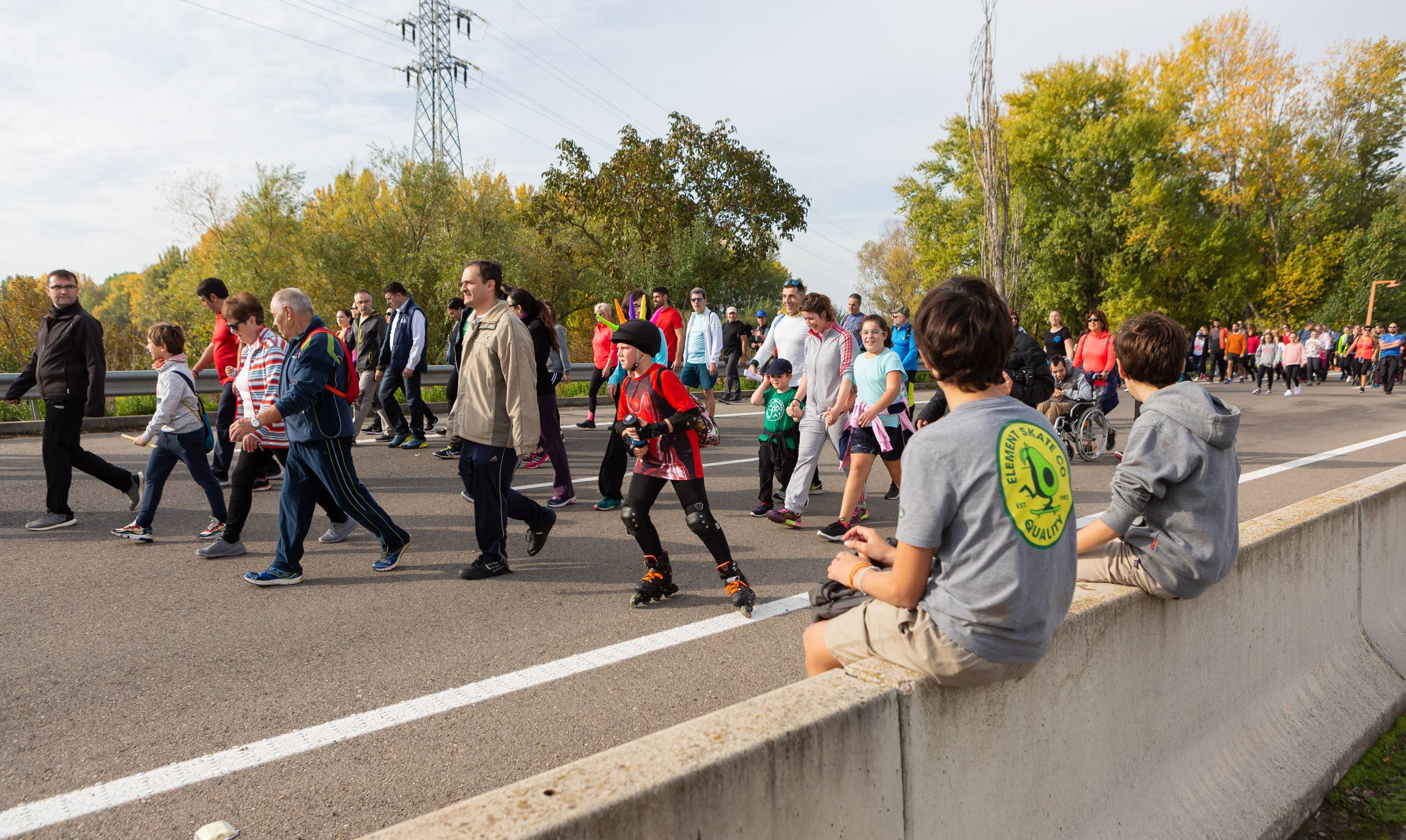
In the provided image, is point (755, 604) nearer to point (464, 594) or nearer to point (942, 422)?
point (464, 594)

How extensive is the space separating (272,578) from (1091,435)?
9051 mm

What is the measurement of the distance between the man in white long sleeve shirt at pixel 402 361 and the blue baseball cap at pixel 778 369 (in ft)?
16.4

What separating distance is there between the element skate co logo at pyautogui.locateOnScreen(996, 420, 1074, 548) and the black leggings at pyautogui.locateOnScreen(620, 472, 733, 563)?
2895mm

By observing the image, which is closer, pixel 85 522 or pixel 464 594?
pixel 464 594

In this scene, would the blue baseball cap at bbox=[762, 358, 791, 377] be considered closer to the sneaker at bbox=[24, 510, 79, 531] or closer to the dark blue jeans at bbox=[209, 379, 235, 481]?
the dark blue jeans at bbox=[209, 379, 235, 481]

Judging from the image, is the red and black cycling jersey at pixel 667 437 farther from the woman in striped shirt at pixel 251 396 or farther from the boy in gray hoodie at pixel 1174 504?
the boy in gray hoodie at pixel 1174 504

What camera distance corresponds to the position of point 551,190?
32281 mm

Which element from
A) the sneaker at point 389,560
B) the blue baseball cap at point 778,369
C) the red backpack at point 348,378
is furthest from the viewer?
the blue baseball cap at point 778,369

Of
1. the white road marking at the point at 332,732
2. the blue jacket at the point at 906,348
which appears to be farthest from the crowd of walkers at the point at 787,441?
the blue jacket at the point at 906,348

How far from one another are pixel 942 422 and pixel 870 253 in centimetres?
7221

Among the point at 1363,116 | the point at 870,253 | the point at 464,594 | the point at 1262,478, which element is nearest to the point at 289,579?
the point at 464,594

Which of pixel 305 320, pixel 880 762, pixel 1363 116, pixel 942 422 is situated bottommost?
pixel 880 762

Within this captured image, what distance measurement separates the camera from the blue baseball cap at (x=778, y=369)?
24.2ft

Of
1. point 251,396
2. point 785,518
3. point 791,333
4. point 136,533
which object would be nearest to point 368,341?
point 136,533
